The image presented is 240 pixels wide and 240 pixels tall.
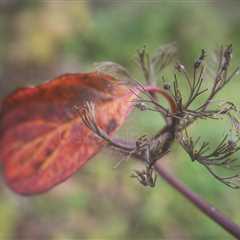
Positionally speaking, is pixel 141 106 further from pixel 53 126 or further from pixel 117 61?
pixel 117 61

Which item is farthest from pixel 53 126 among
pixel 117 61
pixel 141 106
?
pixel 117 61

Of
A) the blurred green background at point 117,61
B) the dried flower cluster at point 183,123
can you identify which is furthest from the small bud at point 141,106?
the blurred green background at point 117,61

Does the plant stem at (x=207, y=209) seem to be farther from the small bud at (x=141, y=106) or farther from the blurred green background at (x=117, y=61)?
the blurred green background at (x=117, y=61)

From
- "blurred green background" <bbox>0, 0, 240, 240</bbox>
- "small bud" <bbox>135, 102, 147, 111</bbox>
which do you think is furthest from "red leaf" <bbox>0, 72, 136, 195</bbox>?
"blurred green background" <bbox>0, 0, 240, 240</bbox>

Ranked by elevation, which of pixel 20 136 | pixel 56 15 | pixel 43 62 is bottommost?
pixel 43 62

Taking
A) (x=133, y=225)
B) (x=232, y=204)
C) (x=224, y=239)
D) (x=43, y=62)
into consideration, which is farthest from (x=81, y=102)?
(x=43, y=62)

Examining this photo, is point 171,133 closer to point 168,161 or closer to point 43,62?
point 168,161
